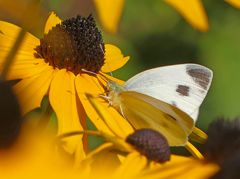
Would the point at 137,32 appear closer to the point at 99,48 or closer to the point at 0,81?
the point at 99,48

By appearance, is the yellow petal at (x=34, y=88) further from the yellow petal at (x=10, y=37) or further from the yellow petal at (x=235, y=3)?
the yellow petal at (x=235, y=3)

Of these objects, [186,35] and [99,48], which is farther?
[186,35]

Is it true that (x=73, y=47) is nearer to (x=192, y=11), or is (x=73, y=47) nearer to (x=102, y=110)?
(x=102, y=110)

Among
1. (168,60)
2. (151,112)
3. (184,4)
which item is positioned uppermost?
(184,4)

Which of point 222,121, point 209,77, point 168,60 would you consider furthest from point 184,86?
point 168,60

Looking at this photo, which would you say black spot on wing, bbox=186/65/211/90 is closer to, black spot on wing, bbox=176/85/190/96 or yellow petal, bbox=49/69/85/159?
black spot on wing, bbox=176/85/190/96

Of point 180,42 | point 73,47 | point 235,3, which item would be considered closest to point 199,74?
point 73,47
